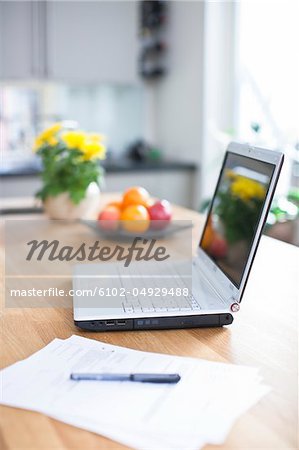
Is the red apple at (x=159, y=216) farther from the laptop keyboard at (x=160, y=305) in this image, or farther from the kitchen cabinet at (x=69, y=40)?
the kitchen cabinet at (x=69, y=40)

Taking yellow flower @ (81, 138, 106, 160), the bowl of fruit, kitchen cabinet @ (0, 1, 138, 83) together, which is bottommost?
the bowl of fruit

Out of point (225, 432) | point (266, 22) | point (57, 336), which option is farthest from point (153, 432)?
point (266, 22)

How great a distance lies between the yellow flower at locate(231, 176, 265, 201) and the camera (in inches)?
45.4

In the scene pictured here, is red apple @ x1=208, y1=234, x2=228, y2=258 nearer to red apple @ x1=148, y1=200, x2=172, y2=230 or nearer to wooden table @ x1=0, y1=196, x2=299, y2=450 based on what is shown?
wooden table @ x1=0, y1=196, x2=299, y2=450

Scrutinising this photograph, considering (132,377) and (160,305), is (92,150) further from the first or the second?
(132,377)

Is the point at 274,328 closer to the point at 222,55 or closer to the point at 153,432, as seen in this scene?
the point at 153,432

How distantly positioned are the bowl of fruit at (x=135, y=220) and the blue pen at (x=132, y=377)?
3.05ft

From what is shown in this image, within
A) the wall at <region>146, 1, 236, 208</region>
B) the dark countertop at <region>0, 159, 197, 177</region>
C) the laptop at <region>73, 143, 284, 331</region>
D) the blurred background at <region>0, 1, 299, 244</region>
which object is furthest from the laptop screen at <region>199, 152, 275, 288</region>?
the dark countertop at <region>0, 159, 197, 177</region>

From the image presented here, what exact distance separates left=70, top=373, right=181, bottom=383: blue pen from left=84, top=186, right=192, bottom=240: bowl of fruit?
93 centimetres

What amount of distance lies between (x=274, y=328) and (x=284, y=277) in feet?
1.15

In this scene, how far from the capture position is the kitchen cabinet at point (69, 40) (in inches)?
140

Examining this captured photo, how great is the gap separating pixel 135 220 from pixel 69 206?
0.38 meters

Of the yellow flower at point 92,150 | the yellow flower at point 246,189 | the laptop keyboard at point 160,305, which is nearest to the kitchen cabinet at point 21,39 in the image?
the yellow flower at point 92,150

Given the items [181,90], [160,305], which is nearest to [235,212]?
[160,305]
